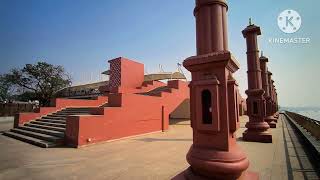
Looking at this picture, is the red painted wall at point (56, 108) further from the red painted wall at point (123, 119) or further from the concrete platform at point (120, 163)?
the concrete platform at point (120, 163)

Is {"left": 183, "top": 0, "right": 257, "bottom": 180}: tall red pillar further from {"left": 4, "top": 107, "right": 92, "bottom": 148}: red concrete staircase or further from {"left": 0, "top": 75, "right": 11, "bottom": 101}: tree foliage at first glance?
{"left": 0, "top": 75, "right": 11, "bottom": 101}: tree foliage

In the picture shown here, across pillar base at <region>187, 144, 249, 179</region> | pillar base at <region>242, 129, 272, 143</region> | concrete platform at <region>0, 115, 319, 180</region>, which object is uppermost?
pillar base at <region>187, 144, 249, 179</region>

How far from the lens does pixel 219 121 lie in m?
3.26

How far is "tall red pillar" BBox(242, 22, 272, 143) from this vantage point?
9.40 m

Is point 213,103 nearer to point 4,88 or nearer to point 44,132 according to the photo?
point 44,132

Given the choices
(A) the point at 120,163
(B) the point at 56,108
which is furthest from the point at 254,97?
(B) the point at 56,108

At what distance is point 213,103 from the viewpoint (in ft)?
10.9

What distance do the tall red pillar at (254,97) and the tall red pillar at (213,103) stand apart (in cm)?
634

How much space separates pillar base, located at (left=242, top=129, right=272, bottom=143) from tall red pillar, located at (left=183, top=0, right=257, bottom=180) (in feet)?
20.1

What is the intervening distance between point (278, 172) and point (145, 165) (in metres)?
3.34

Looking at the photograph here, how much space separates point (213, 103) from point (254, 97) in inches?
294

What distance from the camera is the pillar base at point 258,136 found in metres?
9.04

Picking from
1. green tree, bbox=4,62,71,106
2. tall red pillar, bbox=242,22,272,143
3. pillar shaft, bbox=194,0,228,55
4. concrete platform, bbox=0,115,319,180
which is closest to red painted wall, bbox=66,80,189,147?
concrete platform, bbox=0,115,319,180

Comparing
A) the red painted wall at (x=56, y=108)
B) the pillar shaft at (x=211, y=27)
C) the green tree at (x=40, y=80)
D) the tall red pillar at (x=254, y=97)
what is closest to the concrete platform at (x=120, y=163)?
the tall red pillar at (x=254, y=97)
